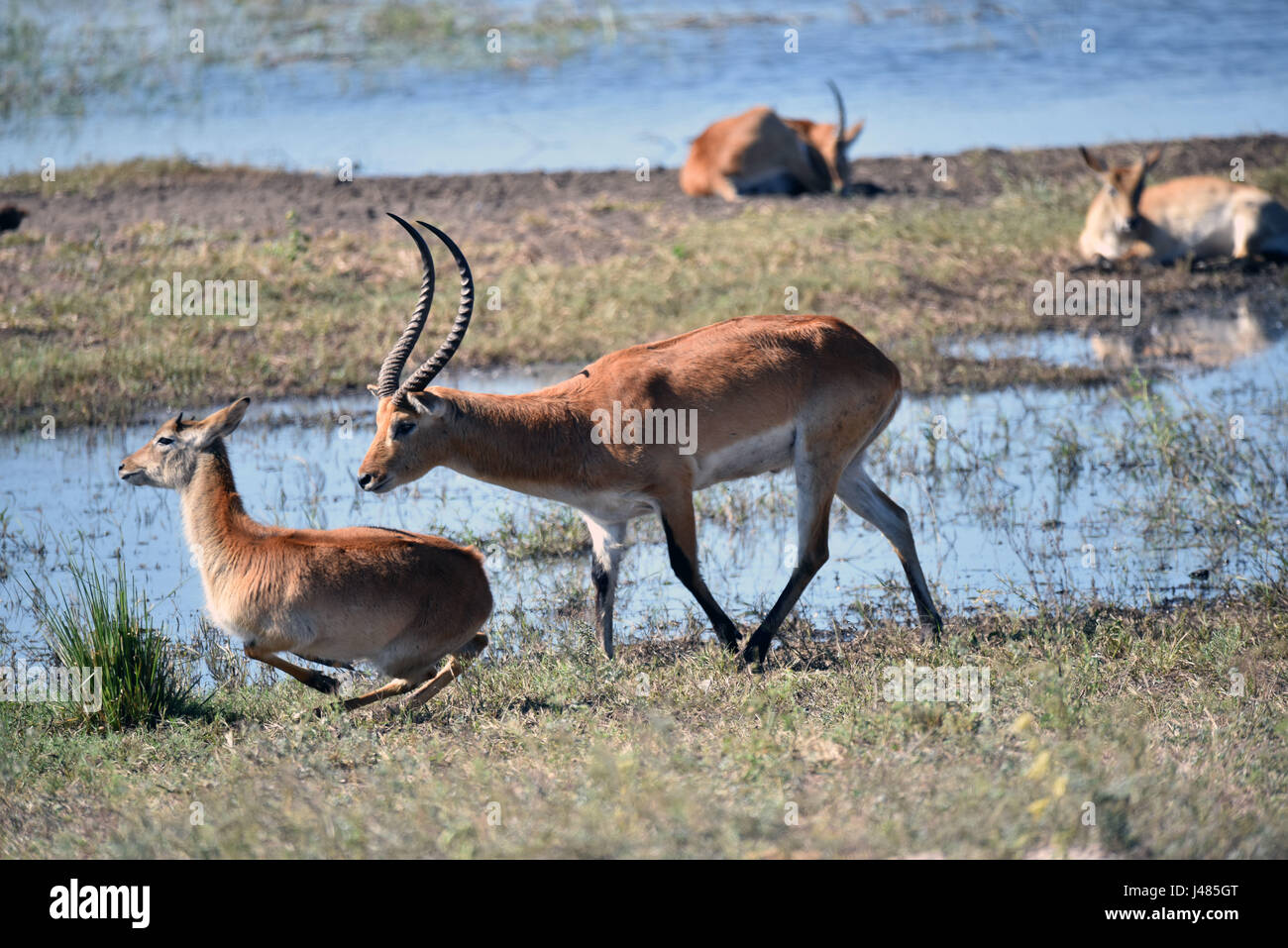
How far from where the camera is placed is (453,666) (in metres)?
5.76

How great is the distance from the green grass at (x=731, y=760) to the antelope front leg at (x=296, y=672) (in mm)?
117

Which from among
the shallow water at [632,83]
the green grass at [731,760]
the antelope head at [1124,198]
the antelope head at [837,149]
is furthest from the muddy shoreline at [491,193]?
the green grass at [731,760]

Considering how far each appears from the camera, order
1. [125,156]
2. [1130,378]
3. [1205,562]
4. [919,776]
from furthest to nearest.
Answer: [125,156]
[1130,378]
[1205,562]
[919,776]

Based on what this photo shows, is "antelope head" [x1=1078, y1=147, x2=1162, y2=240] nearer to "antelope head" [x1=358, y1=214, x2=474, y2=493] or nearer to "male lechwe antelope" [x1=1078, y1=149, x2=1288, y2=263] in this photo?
"male lechwe antelope" [x1=1078, y1=149, x2=1288, y2=263]

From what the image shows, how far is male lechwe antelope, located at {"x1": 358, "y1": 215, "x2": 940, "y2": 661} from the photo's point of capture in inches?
240

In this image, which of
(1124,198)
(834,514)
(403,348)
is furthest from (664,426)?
(1124,198)

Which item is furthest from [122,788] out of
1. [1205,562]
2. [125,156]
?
[125,156]

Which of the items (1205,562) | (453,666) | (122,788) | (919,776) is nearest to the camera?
(919,776)

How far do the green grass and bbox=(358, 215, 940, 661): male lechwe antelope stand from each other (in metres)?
0.43

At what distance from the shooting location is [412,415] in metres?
6.02

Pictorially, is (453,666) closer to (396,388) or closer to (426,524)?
(396,388)

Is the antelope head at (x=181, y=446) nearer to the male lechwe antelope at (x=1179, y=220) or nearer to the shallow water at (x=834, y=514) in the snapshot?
the shallow water at (x=834, y=514)

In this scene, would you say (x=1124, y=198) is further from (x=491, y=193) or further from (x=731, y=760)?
(x=731, y=760)

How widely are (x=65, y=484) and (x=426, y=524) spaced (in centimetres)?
223
